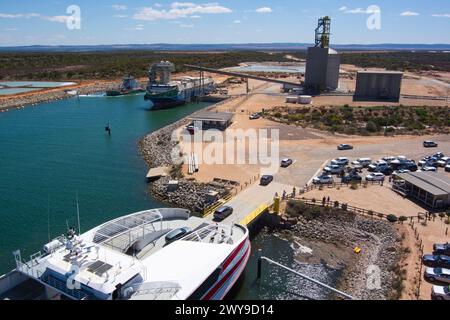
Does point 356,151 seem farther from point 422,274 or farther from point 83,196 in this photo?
point 83,196

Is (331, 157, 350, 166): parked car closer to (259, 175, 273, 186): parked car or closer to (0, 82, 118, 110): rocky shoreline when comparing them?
(259, 175, 273, 186): parked car

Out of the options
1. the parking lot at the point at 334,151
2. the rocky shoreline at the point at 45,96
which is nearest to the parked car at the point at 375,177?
the parking lot at the point at 334,151

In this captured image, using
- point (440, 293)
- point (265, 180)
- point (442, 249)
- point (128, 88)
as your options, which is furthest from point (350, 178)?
point (128, 88)

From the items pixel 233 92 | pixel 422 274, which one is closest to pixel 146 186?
pixel 422 274

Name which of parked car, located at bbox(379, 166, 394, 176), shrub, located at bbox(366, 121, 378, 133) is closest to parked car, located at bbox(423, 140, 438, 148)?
shrub, located at bbox(366, 121, 378, 133)
